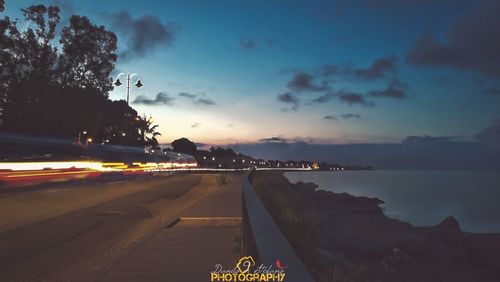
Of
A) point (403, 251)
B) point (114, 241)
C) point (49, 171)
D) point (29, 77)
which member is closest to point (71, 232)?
point (114, 241)

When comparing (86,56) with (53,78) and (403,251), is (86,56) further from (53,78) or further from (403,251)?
(403,251)

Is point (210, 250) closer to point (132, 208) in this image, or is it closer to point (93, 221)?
point (93, 221)

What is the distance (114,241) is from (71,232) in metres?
1.89

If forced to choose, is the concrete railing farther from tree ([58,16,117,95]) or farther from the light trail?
tree ([58,16,117,95])

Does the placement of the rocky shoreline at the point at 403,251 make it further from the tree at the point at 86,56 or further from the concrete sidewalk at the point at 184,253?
the tree at the point at 86,56

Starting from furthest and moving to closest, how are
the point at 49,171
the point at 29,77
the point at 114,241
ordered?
the point at 29,77 → the point at 49,171 → the point at 114,241

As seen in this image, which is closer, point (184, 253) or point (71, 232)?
point (184, 253)

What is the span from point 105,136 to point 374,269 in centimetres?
8076

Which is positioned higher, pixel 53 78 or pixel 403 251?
Answer: pixel 53 78

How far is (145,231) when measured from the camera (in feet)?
43.8

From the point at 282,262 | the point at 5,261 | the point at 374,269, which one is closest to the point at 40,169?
the point at 374,269

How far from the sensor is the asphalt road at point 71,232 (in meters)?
8.86

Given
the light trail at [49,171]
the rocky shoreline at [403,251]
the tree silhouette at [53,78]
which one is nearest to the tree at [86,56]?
the tree silhouette at [53,78]

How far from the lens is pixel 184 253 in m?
10.0
